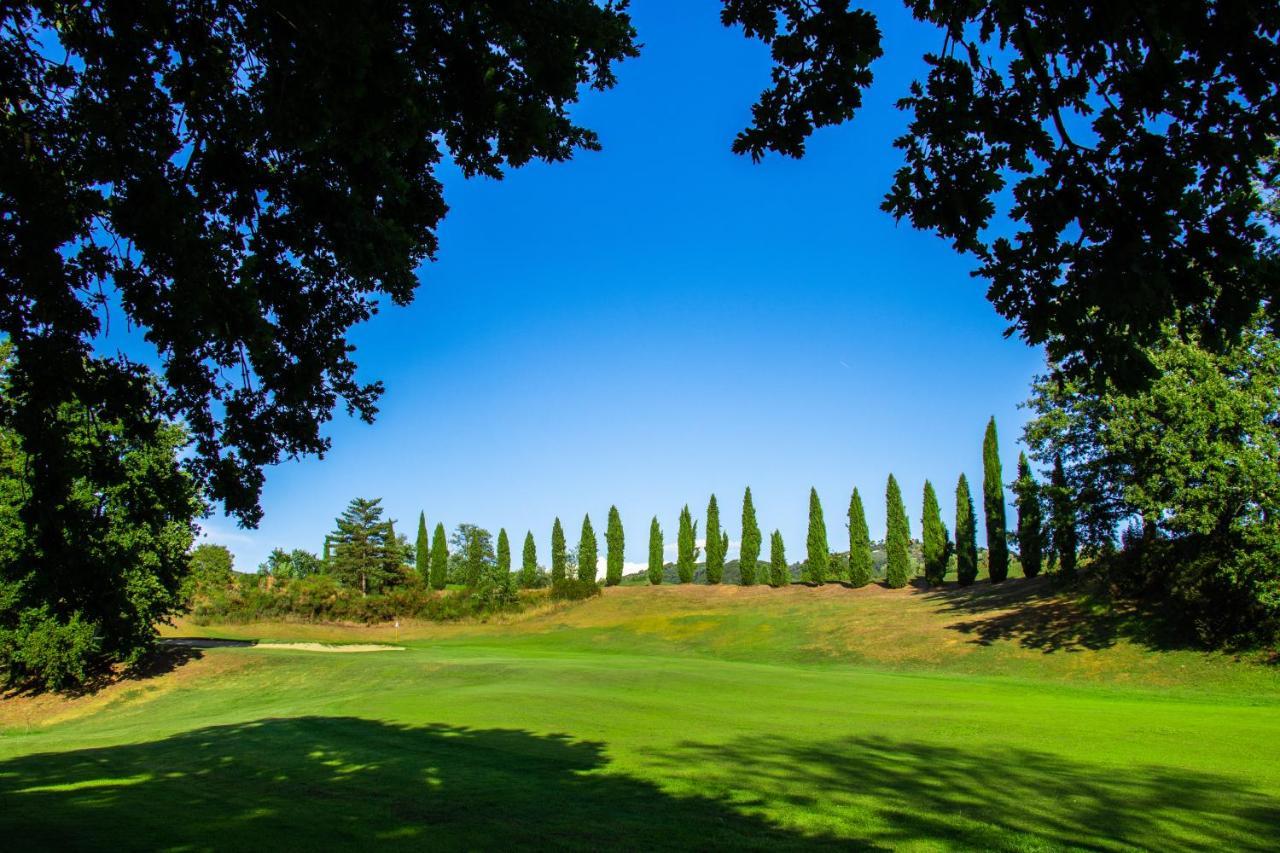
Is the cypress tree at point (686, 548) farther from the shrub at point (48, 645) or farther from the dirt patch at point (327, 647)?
the shrub at point (48, 645)

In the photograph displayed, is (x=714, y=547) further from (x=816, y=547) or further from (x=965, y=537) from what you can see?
(x=965, y=537)

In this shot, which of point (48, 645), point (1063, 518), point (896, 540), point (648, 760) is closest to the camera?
point (648, 760)

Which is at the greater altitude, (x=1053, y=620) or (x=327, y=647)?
(x=1053, y=620)

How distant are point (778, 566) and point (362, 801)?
63.0 metres

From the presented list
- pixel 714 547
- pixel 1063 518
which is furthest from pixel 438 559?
pixel 1063 518

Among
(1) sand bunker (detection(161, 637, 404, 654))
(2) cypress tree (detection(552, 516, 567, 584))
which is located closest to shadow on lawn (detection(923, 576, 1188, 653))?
(1) sand bunker (detection(161, 637, 404, 654))

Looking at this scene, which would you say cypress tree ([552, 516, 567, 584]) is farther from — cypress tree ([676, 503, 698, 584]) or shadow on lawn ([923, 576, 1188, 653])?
shadow on lawn ([923, 576, 1188, 653])

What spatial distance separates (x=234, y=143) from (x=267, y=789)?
310 inches

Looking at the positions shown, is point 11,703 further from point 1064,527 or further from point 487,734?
point 1064,527

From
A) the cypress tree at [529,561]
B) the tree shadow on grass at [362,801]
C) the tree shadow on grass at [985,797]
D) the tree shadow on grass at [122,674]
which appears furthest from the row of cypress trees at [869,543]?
the tree shadow on grass at [122,674]

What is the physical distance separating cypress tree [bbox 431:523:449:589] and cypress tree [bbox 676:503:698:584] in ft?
94.4

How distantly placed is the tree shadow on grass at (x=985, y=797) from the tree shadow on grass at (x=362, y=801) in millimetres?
1020

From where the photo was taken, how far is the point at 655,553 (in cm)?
8062

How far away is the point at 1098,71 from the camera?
16.7 ft
